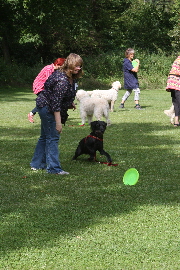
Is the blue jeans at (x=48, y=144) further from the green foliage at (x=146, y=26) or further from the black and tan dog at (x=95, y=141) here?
the green foliage at (x=146, y=26)

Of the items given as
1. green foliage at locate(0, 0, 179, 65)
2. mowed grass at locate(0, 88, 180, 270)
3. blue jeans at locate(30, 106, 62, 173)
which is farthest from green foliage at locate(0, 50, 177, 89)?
blue jeans at locate(30, 106, 62, 173)

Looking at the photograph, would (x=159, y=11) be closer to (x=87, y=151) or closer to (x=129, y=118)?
(x=129, y=118)

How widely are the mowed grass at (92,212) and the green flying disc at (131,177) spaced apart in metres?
0.09

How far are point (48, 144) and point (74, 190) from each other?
117 cm

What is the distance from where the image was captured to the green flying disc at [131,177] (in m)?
6.50

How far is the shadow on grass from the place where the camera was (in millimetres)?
4711

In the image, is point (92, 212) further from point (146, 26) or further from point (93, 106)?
point (146, 26)

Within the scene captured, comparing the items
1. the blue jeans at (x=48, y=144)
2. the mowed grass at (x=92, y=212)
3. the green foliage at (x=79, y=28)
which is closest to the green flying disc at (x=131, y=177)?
the mowed grass at (x=92, y=212)

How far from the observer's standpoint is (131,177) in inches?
259

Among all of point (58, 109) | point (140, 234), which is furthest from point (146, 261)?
point (58, 109)

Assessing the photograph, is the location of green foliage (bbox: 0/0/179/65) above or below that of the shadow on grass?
above

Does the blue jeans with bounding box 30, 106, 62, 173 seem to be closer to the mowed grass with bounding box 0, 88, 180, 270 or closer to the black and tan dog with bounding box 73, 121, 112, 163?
the mowed grass with bounding box 0, 88, 180, 270

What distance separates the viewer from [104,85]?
3172 cm

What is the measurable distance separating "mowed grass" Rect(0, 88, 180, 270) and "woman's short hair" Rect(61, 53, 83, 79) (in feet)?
4.97
